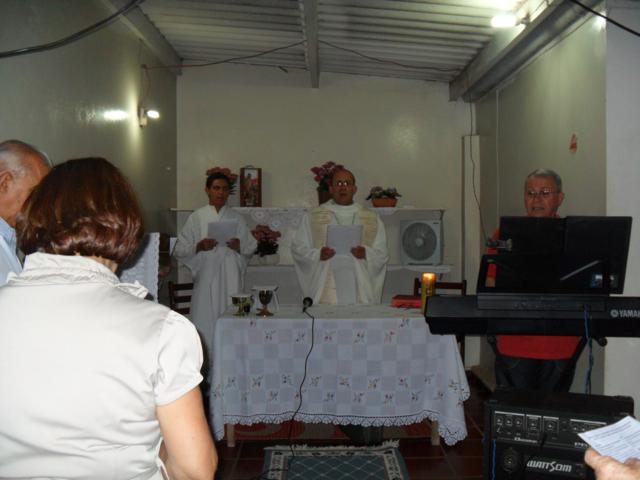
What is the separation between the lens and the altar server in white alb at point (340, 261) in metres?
4.18

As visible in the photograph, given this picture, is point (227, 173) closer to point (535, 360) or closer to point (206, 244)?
point (206, 244)

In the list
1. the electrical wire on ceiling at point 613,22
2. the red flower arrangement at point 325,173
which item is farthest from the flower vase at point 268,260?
the electrical wire on ceiling at point 613,22

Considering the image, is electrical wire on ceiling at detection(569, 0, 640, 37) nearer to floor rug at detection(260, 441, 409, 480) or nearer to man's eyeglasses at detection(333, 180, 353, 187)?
man's eyeglasses at detection(333, 180, 353, 187)

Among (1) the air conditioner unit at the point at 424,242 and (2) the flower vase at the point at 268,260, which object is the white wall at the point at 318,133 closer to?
(1) the air conditioner unit at the point at 424,242

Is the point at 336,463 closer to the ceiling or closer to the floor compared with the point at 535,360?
closer to the floor

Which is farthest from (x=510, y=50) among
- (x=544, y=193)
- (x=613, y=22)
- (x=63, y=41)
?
(x=63, y=41)

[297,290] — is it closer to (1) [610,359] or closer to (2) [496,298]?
(1) [610,359]

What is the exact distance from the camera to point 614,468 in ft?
3.29

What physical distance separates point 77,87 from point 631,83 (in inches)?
128

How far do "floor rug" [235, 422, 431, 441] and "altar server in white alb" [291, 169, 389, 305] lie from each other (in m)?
1.01

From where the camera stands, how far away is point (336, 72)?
5.89 m

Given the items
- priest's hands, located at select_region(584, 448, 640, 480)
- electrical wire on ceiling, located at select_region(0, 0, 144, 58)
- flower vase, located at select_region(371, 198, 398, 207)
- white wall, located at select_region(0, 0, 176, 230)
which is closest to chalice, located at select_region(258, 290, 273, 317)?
white wall, located at select_region(0, 0, 176, 230)

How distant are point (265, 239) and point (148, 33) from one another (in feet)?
6.84

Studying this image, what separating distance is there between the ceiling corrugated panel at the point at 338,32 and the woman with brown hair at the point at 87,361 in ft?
10.2
